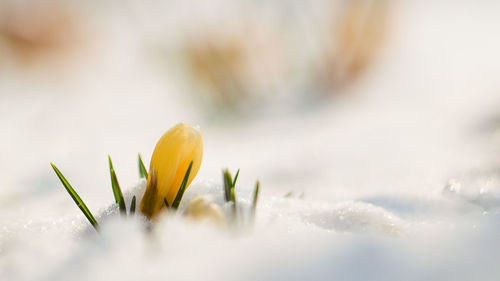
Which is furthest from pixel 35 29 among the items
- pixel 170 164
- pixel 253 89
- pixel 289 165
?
pixel 170 164

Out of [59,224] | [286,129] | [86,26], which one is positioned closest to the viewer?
[59,224]

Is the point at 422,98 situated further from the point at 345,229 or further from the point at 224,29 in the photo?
the point at 345,229

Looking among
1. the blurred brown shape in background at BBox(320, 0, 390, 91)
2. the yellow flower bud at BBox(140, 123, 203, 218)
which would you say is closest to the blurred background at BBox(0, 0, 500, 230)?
the blurred brown shape in background at BBox(320, 0, 390, 91)

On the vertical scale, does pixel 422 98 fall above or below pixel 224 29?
below

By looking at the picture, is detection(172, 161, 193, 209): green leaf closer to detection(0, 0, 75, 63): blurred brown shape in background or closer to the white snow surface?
the white snow surface

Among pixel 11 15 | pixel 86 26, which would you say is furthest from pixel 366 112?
pixel 11 15

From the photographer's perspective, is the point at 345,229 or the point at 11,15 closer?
the point at 345,229
